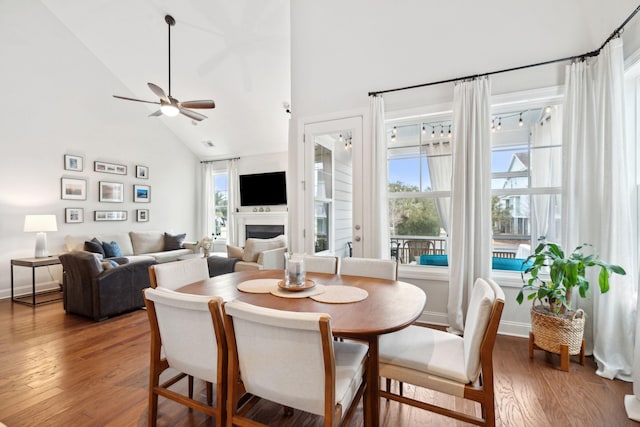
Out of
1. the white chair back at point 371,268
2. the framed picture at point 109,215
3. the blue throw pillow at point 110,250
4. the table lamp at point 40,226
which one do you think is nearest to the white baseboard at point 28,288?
the table lamp at point 40,226

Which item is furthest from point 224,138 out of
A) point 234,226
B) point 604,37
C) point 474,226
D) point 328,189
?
point 604,37

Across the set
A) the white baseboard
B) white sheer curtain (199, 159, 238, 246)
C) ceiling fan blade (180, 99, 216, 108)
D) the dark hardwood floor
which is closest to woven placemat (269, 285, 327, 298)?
the dark hardwood floor

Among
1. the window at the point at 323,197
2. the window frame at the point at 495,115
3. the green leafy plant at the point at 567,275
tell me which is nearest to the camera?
the green leafy plant at the point at 567,275

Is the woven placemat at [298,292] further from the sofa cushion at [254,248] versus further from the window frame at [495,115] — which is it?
the sofa cushion at [254,248]

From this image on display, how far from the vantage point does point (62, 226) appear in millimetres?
5176

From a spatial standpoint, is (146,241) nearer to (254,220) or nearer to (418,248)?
(254,220)

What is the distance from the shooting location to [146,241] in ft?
20.3

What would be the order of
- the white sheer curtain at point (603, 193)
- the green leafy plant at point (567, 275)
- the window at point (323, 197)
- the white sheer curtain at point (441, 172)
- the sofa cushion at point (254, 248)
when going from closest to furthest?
the green leafy plant at point (567, 275)
the white sheer curtain at point (603, 193)
the white sheer curtain at point (441, 172)
the window at point (323, 197)
the sofa cushion at point (254, 248)

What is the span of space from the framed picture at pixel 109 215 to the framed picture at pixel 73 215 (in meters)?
0.25

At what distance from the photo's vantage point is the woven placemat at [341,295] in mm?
1666

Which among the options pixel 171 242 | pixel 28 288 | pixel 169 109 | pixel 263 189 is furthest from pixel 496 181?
pixel 28 288

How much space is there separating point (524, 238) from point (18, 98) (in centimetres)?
710

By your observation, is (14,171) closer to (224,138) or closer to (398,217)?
(224,138)

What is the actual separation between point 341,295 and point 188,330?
83 cm
